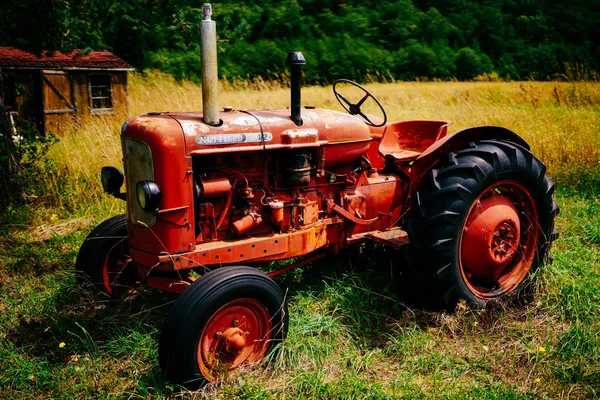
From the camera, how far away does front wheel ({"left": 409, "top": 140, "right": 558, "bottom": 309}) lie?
363cm

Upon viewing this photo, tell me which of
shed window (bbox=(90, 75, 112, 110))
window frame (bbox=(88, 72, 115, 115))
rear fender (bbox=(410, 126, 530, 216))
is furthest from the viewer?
shed window (bbox=(90, 75, 112, 110))

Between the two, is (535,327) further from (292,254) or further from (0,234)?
(0,234)

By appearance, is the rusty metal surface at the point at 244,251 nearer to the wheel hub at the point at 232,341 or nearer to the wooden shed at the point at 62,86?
the wheel hub at the point at 232,341

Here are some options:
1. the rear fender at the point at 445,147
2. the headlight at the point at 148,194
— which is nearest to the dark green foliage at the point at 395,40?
the rear fender at the point at 445,147

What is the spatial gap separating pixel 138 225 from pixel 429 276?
6.21 feet

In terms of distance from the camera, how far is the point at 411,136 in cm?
490

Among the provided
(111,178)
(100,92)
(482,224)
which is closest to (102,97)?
(100,92)

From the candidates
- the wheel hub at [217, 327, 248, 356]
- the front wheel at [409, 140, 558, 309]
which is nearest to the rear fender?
the front wheel at [409, 140, 558, 309]

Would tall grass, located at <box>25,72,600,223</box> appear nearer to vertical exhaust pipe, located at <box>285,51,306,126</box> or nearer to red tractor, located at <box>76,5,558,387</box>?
red tractor, located at <box>76,5,558,387</box>

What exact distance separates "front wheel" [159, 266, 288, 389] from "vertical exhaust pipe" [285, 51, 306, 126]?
1127 millimetres

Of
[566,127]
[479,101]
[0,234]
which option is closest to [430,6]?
[479,101]

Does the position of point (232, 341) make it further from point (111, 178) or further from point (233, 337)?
point (111, 178)

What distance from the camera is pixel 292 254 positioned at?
377 cm

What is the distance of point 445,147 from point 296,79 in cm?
128
